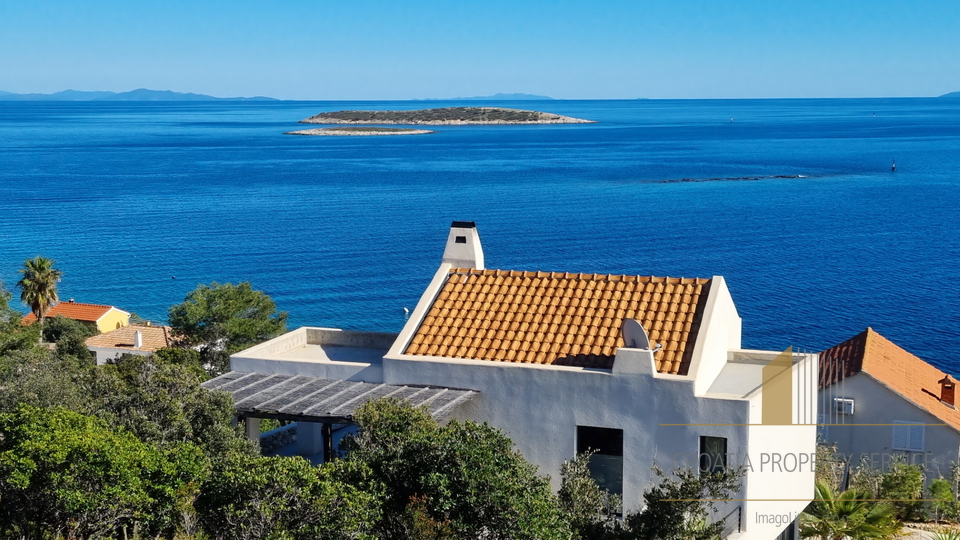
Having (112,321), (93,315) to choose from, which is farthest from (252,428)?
(93,315)

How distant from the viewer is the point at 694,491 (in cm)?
1273

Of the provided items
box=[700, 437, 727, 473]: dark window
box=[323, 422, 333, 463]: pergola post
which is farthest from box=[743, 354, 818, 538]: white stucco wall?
box=[323, 422, 333, 463]: pergola post

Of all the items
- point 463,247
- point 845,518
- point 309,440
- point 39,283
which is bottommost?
point 845,518

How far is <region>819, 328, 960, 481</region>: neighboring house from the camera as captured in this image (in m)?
25.4

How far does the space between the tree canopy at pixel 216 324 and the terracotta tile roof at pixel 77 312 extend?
1548cm

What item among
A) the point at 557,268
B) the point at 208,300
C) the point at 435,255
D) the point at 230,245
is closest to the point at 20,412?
the point at 208,300

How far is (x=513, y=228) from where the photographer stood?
80938 mm

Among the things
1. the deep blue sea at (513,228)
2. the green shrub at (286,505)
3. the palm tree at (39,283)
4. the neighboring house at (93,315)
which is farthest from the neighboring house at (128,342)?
the green shrub at (286,505)

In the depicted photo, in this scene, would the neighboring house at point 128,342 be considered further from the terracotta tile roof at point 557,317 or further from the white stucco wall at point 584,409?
the white stucco wall at point 584,409

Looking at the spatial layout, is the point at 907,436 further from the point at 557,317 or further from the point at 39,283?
the point at 39,283

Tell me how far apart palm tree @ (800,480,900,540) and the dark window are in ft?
12.2

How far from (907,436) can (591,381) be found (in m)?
13.8

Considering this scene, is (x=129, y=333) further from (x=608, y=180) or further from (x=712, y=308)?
(x=608, y=180)

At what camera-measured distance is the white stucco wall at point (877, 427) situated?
25406 millimetres
